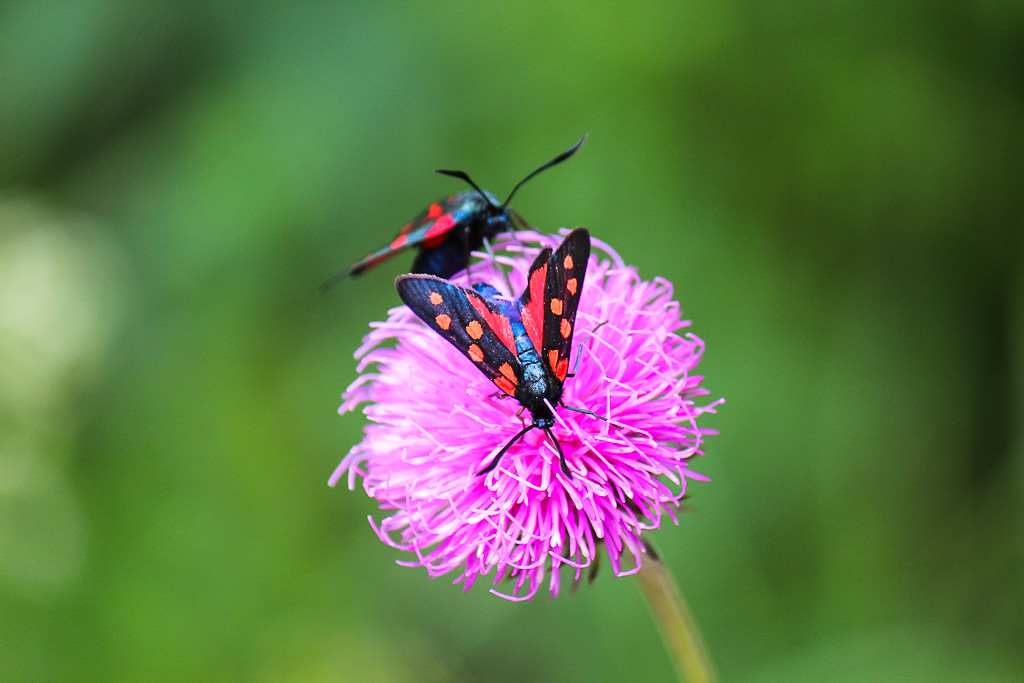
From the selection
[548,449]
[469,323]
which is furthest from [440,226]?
[548,449]

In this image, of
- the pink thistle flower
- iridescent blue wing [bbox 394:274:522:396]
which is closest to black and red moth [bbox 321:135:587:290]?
the pink thistle flower

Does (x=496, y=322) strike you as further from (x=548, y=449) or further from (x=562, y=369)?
(x=548, y=449)

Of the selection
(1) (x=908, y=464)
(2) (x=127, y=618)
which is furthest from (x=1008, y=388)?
(2) (x=127, y=618)

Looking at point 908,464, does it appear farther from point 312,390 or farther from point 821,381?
point 312,390

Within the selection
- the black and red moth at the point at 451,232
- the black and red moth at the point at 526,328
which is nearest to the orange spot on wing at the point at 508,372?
the black and red moth at the point at 526,328

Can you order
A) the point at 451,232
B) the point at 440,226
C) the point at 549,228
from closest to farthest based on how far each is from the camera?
the point at 440,226, the point at 451,232, the point at 549,228

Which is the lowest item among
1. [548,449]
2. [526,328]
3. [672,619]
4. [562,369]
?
[672,619]

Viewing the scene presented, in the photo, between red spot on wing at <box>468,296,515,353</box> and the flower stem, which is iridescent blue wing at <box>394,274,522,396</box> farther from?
the flower stem
